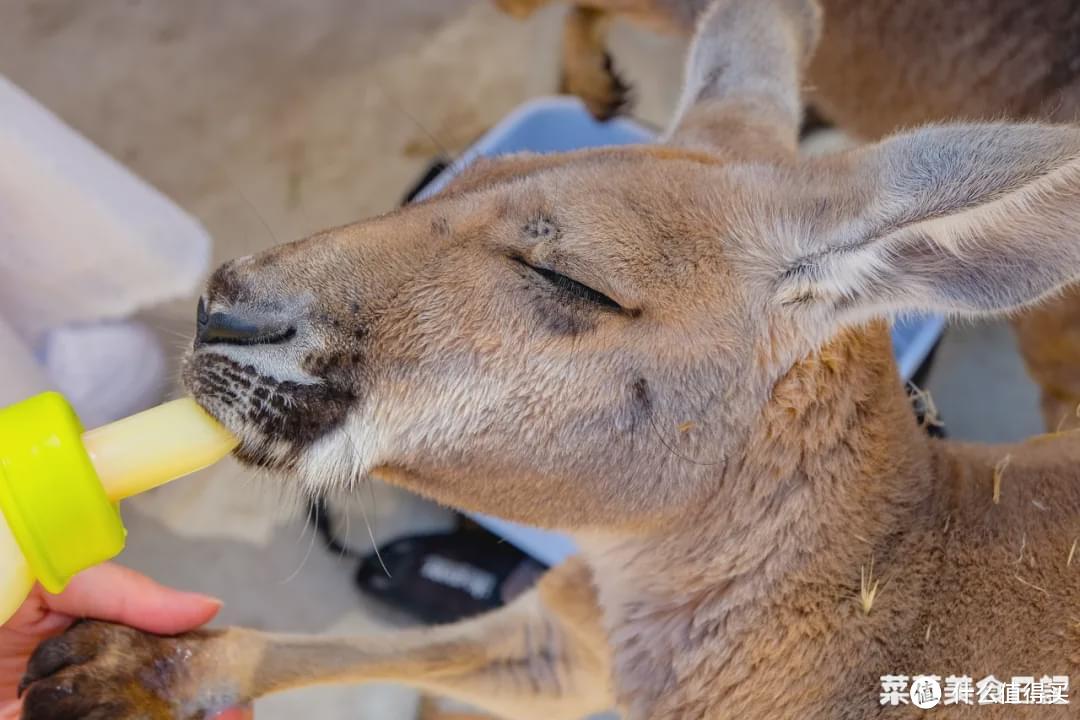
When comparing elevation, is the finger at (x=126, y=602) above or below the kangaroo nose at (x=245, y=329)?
below

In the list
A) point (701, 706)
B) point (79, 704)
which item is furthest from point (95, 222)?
point (701, 706)

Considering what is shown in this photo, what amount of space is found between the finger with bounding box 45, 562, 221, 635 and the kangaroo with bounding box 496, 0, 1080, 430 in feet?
5.99

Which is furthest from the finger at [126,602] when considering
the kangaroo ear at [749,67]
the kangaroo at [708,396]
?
the kangaroo ear at [749,67]

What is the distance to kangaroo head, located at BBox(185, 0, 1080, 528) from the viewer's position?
118 cm

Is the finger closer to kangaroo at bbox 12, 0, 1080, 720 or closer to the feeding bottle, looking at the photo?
kangaroo at bbox 12, 0, 1080, 720

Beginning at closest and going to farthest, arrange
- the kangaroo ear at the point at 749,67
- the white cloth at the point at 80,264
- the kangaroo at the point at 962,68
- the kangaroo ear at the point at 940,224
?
1. the kangaroo ear at the point at 940,224
2. the kangaroo ear at the point at 749,67
3. the white cloth at the point at 80,264
4. the kangaroo at the point at 962,68

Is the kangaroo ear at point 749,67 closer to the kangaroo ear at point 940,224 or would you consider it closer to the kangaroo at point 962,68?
the kangaroo ear at point 940,224

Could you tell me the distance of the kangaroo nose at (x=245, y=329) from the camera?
1.18m

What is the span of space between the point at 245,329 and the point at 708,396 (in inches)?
23.3

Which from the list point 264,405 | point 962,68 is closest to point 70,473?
point 264,405

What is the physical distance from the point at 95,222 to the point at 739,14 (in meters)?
1.40

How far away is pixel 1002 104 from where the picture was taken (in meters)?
2.32

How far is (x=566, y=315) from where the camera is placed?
47.8 inches

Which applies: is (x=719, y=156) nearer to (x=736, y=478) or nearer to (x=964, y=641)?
(x=736, y=478)
